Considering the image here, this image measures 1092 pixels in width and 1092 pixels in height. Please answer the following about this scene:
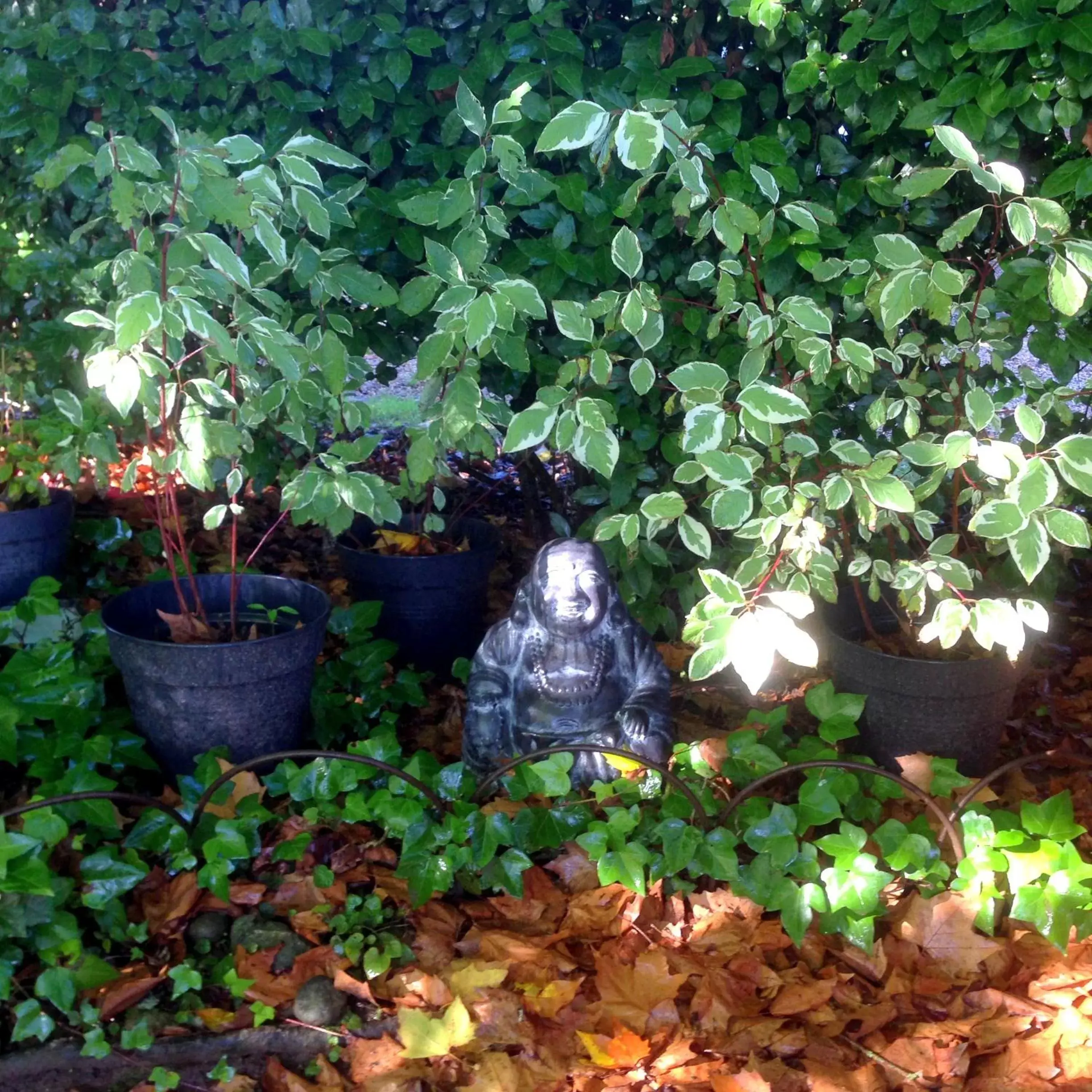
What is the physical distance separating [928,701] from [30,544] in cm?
253

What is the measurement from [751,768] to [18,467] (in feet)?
7.61

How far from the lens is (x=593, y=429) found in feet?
6.52

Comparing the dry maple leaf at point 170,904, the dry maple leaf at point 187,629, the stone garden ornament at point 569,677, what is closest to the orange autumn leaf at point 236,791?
the dry maple leaf at point 170,904

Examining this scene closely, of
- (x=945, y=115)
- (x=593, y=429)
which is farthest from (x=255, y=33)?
(x=945, y=115)

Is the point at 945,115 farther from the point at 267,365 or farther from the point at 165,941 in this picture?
the point at 165,941

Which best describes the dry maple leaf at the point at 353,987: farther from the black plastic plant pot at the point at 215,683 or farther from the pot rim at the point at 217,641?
the pot rim at the point at 217,641

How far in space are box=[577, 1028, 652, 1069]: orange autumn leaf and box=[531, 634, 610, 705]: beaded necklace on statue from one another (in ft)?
2.35

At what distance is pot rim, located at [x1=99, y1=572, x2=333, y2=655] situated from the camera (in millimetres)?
2203

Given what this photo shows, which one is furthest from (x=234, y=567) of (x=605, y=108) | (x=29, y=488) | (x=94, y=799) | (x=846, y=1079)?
(x=846, y=1079)

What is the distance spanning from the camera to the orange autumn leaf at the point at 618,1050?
167 centimetres

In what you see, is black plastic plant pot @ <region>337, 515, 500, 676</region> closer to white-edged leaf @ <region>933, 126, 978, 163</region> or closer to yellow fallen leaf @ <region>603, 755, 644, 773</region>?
yellow fallen leaf @ <region>603, 755, 644, 773</region>

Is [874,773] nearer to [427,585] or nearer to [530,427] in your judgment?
[530,427]

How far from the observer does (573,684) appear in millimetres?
2225

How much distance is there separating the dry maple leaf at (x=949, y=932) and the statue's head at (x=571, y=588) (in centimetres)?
84
